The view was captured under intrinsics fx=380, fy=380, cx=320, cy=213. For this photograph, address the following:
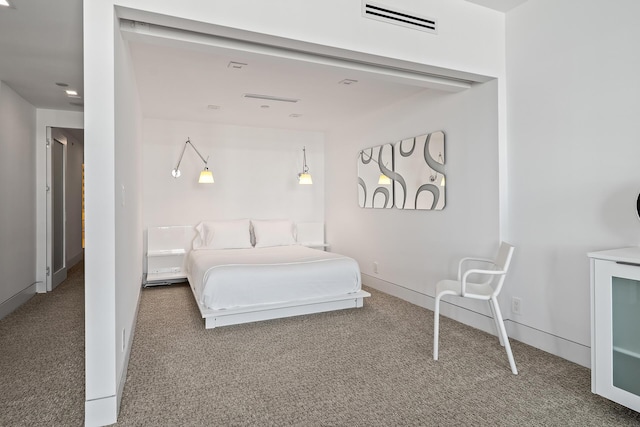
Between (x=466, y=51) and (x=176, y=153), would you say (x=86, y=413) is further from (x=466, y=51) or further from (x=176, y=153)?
(x=176, y=153)

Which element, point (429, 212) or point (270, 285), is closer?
point (270, 285)

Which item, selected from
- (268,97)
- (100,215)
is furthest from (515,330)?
(268,97)

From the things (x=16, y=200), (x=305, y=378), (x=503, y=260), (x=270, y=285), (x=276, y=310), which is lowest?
(x=305, y=378)

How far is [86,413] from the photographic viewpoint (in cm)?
199

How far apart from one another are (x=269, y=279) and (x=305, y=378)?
4.44 feet

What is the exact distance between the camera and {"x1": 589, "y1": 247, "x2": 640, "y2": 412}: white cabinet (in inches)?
78.4

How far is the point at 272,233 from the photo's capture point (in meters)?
5.68

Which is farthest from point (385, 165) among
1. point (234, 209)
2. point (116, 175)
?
point (116, 175)

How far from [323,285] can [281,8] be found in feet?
8.53

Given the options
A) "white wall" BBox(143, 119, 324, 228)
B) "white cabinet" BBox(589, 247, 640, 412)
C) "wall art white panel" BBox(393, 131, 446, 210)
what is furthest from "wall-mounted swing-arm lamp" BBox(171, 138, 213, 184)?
"white cabinet" BBox(589, 247, 640, 412)

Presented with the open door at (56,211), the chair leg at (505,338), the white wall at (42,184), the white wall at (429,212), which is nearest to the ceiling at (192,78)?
the white wall at (42,184)

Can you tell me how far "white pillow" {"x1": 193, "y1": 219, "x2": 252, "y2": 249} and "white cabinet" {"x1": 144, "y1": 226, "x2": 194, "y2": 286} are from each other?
0.22 metres

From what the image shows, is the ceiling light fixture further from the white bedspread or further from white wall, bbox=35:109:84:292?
white wall, bbox=35:109:84:292

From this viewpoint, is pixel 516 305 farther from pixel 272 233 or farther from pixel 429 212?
pixel 272 233
